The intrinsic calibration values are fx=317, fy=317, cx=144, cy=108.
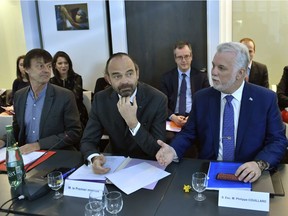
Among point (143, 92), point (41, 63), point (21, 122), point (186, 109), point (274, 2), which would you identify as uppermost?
point (274, 2)

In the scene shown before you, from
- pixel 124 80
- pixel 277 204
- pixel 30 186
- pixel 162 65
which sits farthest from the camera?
pixel 162 65

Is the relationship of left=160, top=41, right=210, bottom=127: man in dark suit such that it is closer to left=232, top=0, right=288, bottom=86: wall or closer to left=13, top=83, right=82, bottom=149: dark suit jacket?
left=232, top=0, right=288, bottom=86: wall

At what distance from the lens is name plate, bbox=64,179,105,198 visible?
1418 mm

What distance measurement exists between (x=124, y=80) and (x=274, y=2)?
2797 mm

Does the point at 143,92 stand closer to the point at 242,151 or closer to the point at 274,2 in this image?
the point at 242,151

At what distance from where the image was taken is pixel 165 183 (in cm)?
152

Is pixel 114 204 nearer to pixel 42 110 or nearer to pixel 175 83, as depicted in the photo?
pixel 42 110

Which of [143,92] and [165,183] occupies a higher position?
[143,92]

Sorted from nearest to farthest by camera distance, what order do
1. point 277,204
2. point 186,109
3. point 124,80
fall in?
point 277,204 < point 124,80 < point 186,109

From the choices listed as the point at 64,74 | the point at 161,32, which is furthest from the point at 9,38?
the point at 161,32

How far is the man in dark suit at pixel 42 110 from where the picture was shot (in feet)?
7.90

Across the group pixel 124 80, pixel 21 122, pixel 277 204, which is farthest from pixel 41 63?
pixel 277 204

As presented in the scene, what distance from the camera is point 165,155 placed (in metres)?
1.70

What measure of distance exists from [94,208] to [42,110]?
52.3 inches
